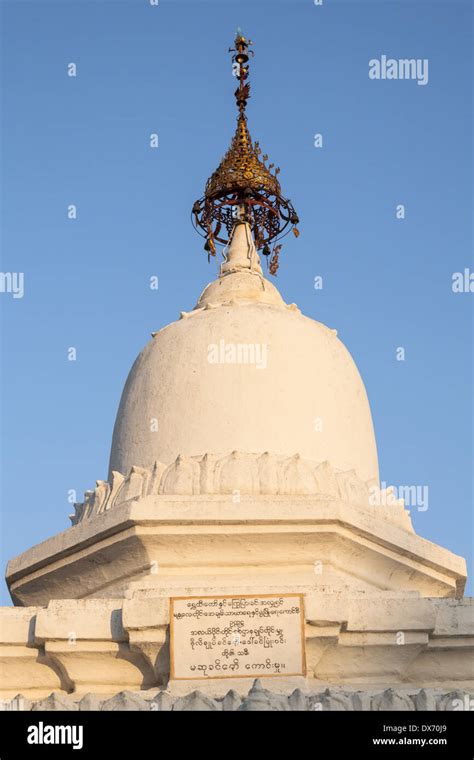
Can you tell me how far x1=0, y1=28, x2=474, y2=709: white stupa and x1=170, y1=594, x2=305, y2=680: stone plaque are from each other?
9 centimetres

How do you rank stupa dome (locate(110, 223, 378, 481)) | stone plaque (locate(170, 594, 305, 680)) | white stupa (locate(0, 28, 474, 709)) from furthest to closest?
stupa dome (locate(110, 223, 378, 481)) → white stupa (locate(0, 28, 474, 709)) → stone plaque (locate(170, 594, 305, 680))

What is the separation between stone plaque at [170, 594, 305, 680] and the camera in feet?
38.0

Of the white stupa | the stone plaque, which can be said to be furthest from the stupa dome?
the stone plaque

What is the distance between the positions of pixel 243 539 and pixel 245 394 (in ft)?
6.72

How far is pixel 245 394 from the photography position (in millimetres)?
14062

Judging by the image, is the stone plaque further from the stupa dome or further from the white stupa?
the stupa dome

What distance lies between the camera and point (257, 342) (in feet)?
47.7

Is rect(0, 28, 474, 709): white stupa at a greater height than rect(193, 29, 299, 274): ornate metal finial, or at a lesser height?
lesser

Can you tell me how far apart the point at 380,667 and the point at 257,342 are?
164 inches

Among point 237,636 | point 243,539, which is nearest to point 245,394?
point 243,539

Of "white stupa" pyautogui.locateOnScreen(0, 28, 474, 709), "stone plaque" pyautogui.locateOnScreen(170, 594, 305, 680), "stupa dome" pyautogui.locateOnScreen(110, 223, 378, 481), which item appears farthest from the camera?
"stupa dome" pyautogui.locateOnScreen(110, 223, 378, 481)

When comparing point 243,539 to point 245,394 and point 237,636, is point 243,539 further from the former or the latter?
point 245,394
